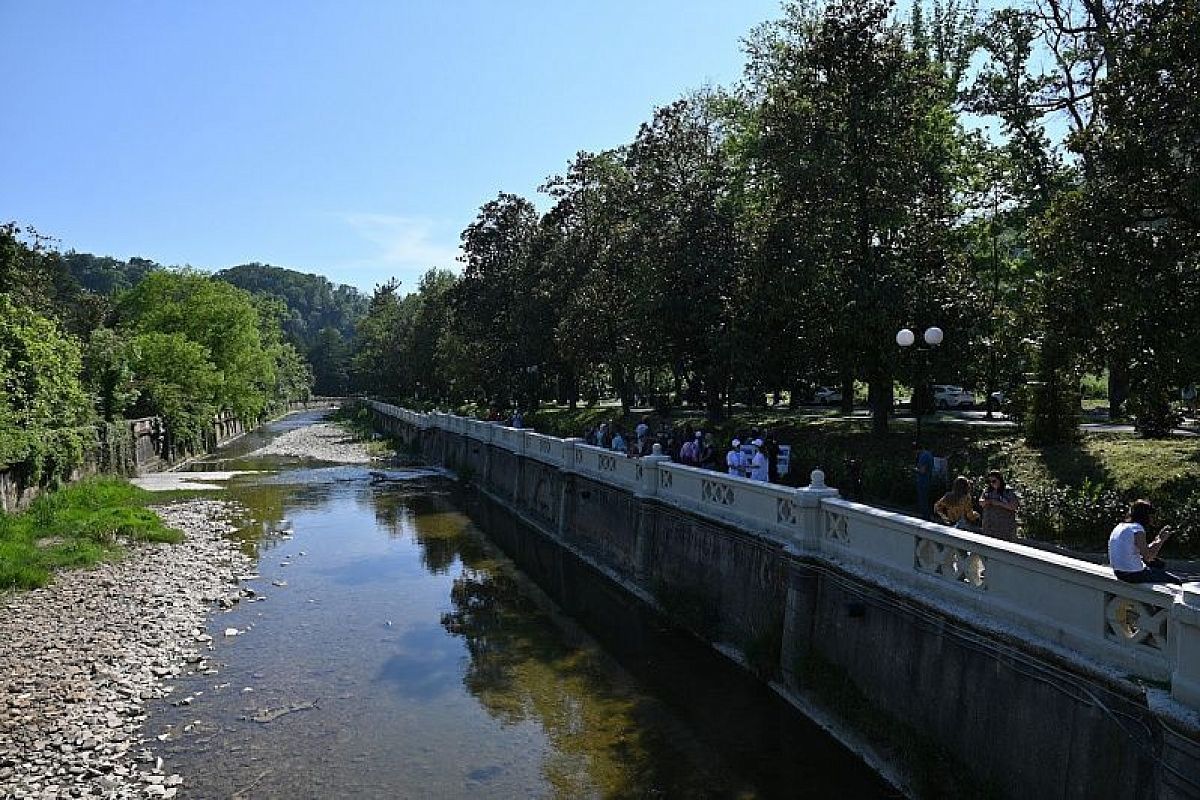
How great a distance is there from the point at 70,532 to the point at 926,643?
73.8ft

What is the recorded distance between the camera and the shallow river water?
35.3ft

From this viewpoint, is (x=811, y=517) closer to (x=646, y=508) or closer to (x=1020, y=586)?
(x=1020, y=586)

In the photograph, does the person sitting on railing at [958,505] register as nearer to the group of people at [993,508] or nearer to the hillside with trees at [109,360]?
the group of people at [993,508]

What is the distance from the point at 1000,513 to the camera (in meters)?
11.3

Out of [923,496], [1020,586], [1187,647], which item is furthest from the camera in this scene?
[923,496]

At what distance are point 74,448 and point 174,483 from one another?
12042mm

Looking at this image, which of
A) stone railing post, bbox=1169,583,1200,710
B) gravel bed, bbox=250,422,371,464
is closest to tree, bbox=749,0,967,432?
stone railing post, bbox=1169,583,1200,710

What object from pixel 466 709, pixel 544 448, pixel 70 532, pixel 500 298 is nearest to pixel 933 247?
pixel 544 448

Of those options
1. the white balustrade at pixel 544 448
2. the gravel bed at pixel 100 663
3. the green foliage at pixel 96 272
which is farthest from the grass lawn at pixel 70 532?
the green foliage at pixel 96 272

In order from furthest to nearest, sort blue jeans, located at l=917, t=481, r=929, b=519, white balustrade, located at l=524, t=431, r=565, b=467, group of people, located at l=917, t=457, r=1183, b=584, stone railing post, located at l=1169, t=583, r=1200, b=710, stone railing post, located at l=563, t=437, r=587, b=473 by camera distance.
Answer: white balustrade, located at l=524, t=431, r=565, b=467 < stone railing post, located at l=563, t=437, r=587, b=473 < blue jeans, located at l=917, t=481, r=929, b=519 < group of people, located at l=917, t=457, r=1183, b=584 < stone railing post, located at l=1169, t=583, r=1200, b=710

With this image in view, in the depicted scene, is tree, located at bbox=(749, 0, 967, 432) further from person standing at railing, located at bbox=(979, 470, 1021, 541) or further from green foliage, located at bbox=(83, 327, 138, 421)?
green foliage, located at bbox=(83, 327, 138, 421)

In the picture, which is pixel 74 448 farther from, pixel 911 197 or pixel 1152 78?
pixel 1152 78

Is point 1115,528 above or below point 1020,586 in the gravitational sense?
above

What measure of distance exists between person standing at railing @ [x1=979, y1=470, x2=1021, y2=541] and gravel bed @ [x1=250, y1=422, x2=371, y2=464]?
45.3 m
